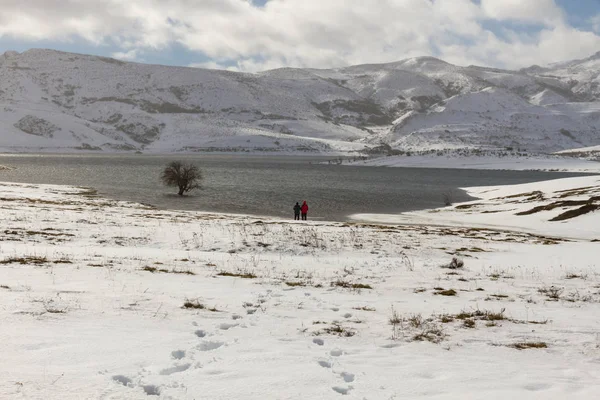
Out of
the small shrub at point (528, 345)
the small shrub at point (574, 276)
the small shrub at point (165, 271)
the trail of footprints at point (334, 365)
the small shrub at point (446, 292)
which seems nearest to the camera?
the trail of footprints at point (334, 365)

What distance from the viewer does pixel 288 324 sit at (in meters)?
9.81

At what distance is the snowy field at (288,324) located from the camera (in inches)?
264

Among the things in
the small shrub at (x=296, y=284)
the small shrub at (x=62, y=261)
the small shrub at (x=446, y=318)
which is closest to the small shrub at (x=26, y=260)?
the small shrub at (x=62, y=261)

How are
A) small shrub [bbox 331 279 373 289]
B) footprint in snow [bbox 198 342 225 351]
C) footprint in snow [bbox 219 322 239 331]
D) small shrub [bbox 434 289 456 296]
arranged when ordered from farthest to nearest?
small shrub [bbox 331 279 373 289], small shrub [bbox 434 289 456 296], footprint in snow [bbox 219 322 239 331], footprint in snow [bbox 198 342 225 351]

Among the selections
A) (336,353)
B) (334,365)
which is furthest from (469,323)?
(334,365)

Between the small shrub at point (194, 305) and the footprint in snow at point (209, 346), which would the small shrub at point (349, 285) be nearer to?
the small shrub at point (194, 305)

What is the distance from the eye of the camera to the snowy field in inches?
264

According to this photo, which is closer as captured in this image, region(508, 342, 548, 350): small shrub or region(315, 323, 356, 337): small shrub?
region(508, 342, 548, 350): small shrub

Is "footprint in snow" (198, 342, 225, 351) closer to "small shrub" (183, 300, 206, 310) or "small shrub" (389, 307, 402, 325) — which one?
"small shrub" (183, 300, 206, 310)

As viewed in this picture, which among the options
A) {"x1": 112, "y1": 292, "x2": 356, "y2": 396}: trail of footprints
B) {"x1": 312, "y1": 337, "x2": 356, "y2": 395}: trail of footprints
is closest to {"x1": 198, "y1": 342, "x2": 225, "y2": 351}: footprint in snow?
{"x1": 112, "y1": 292, "x2": 356, "y2": 396}: trail of footprints

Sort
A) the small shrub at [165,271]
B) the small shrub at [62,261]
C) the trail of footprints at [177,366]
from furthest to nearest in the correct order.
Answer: the small shrub at [62,261] < the small shrub at [165,271] < the trail of footprints at [177,366]

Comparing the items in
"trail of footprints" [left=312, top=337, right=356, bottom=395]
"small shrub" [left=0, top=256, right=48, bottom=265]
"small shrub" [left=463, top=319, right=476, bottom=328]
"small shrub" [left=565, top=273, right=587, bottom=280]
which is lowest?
"small shrub" [left=565, top=273, right=587, bottom=280]

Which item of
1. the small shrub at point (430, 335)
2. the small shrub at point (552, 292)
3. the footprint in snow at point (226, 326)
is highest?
the footprint in snow at point (226, 326)

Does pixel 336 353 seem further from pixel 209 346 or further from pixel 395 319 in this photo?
pixel 395 319
